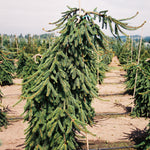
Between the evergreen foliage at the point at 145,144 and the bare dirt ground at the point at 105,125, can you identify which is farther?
the bare dirt ground at the point at 105,125

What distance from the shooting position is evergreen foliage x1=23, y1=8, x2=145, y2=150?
9.28 feet

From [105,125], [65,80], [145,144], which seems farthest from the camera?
[105,125]

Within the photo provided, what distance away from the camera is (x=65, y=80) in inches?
119

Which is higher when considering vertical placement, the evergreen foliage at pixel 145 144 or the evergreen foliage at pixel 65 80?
the evergreen foliage at pixel 65 80

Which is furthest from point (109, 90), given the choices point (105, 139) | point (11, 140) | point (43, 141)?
point (43, 141)

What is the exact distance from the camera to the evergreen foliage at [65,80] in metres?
2.83

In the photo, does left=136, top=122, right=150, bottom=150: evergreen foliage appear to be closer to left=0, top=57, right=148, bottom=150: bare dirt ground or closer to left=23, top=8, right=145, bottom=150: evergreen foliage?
left=0, top=57, right=148, bottom=150: bare dirt ground

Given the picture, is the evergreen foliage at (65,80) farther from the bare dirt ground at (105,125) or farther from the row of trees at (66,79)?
the bare dirt ground at (105,125)

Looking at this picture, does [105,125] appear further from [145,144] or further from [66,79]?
[66,79]

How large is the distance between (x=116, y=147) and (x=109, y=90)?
23.7ft

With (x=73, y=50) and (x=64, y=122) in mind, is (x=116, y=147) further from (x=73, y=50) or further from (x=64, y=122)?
(x=73, y=50)

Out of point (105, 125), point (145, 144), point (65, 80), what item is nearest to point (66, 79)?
point (65, 80)

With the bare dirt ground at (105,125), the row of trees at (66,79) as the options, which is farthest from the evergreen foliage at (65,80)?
the bare dirt ground at (105,125)

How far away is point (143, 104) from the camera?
7.95m
